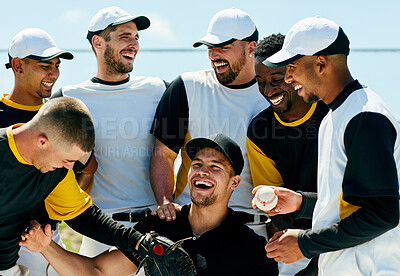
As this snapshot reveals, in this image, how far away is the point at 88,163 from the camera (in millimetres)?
4988

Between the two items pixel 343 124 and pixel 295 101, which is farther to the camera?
pixel 295 101

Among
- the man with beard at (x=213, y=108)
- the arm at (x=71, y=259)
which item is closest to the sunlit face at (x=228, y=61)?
the man with beard at (x=213, y=108)

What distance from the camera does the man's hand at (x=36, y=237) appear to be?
3.88 meters

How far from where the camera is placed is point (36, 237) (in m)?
3.91

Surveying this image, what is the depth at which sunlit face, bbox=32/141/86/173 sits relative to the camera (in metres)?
3.60

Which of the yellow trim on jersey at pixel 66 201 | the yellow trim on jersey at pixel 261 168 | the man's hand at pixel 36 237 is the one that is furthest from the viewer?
the yellow trim on jersey at pixel 261 168

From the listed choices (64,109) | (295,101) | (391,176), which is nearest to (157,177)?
(295,101)

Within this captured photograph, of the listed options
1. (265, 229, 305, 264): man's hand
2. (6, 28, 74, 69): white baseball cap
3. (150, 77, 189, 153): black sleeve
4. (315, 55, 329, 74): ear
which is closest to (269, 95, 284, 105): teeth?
(150, 77, 189, 153): black sleeve

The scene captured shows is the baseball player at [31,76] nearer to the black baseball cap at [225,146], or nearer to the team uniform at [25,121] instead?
the team uniform at [25,121]

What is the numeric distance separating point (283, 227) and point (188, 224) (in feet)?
2.74

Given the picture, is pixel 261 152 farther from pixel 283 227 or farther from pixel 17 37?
pixel 17 37

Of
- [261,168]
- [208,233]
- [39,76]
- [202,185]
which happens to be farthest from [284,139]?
[39,76]

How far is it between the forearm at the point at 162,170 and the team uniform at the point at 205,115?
7 cm

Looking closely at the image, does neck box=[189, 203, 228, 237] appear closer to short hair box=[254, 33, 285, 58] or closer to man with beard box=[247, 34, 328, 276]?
man with beard box=[247, 34, 328, 276]
